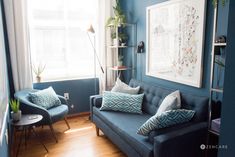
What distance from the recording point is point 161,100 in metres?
2.71

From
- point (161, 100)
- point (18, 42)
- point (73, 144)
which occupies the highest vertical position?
point (18, 42)

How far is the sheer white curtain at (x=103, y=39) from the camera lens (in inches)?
152

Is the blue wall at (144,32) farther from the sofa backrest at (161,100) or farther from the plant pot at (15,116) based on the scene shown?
the plant pot at (15,116)

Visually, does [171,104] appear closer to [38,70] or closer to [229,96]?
[229,96]

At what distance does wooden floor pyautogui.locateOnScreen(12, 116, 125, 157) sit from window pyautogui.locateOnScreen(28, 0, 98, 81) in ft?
3.30

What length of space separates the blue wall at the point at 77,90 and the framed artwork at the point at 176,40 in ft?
4.16

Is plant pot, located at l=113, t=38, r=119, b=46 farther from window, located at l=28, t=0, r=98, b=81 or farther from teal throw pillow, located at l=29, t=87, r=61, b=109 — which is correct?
teal throw pillow, located at l=29, t=87, r=61, b=109

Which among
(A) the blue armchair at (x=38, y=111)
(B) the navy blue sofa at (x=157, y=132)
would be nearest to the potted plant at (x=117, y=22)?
(B) the navy blue sofa at (x=157, y=132)

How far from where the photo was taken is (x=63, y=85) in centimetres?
383

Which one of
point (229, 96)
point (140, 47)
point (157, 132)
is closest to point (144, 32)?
point (140, 47)

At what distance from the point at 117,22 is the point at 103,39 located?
51cm

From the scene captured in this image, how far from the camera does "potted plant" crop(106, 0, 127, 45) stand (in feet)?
11.7

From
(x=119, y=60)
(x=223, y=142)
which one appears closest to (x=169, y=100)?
(x=223, y=142)

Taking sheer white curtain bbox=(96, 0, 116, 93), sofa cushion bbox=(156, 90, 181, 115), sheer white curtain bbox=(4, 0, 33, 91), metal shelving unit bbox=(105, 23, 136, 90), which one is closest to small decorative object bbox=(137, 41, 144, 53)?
metal shelving unit bbox=(105, 23, 136, 90)
